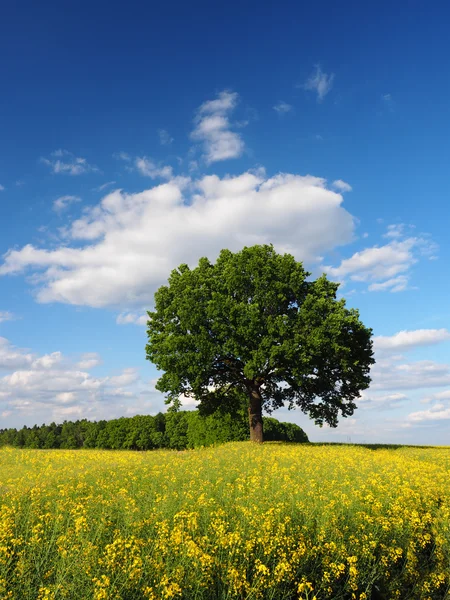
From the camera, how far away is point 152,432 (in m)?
72.4

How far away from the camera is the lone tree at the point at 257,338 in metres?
29.5

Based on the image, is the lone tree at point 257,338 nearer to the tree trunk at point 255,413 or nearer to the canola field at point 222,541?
the tree trunk at point 255,413

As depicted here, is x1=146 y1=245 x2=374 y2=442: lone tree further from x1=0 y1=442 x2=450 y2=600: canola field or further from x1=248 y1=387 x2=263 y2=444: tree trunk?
x1=0 y1=442 x2=450 y2=600: canola field

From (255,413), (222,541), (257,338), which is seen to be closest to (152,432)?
(255,413)

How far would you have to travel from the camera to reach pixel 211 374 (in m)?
33.2

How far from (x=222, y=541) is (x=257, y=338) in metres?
23.2

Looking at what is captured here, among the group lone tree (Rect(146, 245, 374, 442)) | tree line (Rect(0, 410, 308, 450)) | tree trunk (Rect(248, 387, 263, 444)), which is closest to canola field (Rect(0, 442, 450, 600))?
lone tree (Rect(146, 245, 374, 442))

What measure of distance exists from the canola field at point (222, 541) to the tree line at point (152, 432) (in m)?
24.4

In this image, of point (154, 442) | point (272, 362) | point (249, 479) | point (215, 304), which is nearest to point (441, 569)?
point (249, 479)

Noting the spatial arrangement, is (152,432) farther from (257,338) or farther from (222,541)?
(222,541)

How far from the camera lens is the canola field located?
19.5 ft

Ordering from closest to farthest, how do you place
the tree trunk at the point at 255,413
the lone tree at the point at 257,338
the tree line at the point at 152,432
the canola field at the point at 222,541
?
the canola field at the point at 222,541 → the lone tree at the point at 257,338 → the tree trunk at the point at 255,413 → the tree line at the point at 152,432

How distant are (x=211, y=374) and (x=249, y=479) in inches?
795

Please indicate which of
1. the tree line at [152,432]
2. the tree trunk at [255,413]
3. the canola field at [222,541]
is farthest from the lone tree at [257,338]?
the canola field at [222,541]
